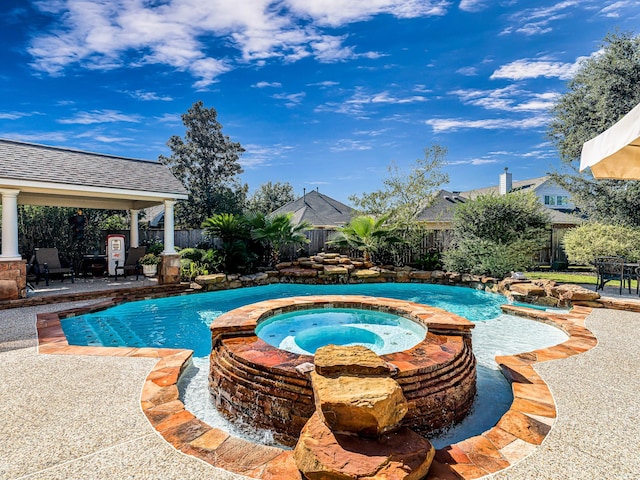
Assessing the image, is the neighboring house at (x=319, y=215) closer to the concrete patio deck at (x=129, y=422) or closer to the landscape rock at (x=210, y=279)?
the landscape rock at (x=210, y=279)

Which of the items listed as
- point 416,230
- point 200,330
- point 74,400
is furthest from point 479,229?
point 74,400

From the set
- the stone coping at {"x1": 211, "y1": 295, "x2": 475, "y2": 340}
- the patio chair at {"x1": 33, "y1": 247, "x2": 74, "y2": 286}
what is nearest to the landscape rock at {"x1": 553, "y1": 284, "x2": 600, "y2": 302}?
the stone coping at {"x1": 211, "y1": 295, "x2": 475, "y2": 340}

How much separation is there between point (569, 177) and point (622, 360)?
1294cm

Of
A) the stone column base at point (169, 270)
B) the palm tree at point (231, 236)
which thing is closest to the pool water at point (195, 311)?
the stone column base at point (169, 270)

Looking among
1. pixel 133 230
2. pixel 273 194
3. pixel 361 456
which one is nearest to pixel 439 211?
pixel 133 230

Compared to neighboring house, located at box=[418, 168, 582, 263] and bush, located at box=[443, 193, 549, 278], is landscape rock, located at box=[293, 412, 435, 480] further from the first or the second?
neighboring house, located at box=[418, 168, 582, 263]

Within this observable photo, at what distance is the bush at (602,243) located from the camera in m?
10.0

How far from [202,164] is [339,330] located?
1932 centimetres

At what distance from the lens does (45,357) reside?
4.36 m

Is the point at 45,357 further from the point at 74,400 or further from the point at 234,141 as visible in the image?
the point at 234,141

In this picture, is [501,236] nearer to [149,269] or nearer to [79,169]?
[149,269]

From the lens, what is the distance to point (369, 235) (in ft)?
42.6

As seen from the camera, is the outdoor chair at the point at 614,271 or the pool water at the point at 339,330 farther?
the outdoor chair at the point at 614,271

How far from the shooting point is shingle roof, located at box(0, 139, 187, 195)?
8.17 meters
